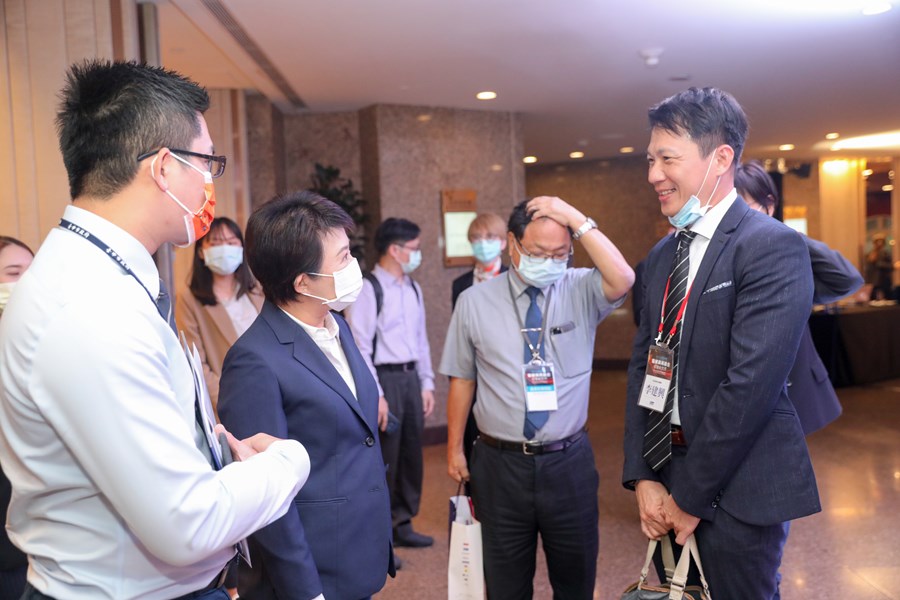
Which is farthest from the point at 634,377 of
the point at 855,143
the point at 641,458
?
the point at 855,143

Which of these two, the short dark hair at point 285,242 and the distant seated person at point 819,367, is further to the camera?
the distant seated person at point 819,367

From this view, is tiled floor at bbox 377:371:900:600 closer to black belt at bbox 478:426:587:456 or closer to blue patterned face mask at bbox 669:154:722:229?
black belt at bbox 478:426:587:456

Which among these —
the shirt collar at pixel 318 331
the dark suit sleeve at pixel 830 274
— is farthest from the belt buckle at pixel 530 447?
the dark suit sleeve at pixel 830 274

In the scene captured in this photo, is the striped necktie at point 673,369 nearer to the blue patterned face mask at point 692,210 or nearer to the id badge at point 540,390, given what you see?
the blue patterned face mask at point 692,210

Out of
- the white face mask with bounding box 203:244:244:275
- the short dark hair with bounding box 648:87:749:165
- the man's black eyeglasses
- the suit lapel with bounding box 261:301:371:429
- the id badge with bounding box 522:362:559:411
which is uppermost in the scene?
the short dark hair with bounding box 648:87:749:165

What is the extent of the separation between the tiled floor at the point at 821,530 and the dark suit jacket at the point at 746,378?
2.00 metres

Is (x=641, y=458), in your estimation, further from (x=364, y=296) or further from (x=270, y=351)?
(x=364, y=296)

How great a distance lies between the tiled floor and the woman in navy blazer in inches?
79.9

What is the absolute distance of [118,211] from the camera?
122cm

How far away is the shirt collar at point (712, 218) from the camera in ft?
6.42

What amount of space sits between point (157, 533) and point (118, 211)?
20.7 inches

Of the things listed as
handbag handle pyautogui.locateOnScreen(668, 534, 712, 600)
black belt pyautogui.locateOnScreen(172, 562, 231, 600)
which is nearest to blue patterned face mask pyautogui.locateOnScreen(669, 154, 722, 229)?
handbag handle pyautogui.locateOnScreen(668, 534, 712, 600)

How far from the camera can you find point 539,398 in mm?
2551

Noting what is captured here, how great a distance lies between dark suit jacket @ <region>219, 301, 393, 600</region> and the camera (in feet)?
5.77
